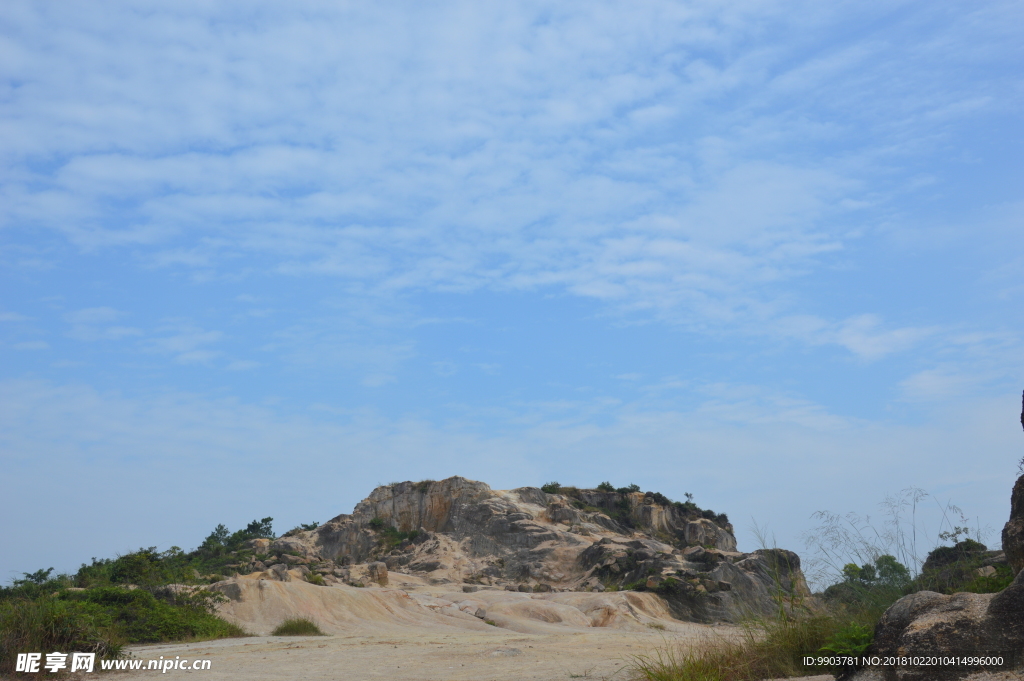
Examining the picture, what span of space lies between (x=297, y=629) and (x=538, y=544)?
28627 mm

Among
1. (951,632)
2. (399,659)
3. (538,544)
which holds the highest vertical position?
(538,544)

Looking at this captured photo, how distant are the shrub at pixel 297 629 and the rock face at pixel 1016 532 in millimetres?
20638

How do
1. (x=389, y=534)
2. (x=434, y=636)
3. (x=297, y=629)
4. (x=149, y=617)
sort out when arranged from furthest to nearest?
(x=389, y=534), (x=297, y=629), (x=434, y=636), (x=149, y=617)

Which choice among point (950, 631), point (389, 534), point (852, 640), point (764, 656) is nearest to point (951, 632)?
point (950, 631)

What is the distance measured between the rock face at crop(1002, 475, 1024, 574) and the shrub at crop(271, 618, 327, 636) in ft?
67.7

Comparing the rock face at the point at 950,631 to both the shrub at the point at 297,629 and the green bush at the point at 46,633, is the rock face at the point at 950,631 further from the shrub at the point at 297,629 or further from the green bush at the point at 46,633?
the shrub at the point at 297,629

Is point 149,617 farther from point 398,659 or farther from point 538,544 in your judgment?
point 538,544

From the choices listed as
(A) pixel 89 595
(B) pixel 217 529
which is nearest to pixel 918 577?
(A) pixel 89 595

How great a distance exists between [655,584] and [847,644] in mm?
31642

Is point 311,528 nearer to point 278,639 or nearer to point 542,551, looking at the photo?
point 542,551

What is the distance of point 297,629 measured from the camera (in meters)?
22.8

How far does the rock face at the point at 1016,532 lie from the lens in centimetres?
616

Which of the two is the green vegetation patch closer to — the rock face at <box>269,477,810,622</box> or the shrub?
the rock face at <box>269,477,810,622</box>

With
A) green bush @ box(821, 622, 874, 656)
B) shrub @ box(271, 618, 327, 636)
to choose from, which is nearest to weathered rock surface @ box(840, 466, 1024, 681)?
green bush @ box(821, 622, 874, 656)
